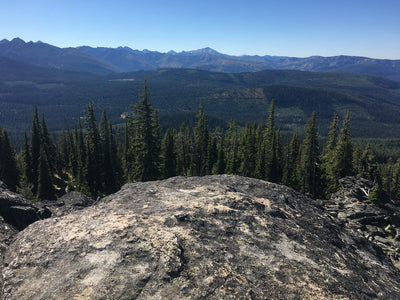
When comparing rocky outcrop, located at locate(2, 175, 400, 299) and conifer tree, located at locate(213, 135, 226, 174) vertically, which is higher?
rocky outcrop, located at locate(2, 175, 400, 299)

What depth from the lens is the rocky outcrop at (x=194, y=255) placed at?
6.50m

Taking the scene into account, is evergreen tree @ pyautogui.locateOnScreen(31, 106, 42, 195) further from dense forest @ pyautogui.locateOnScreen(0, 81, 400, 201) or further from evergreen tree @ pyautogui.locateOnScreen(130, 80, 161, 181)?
evergreen tree @ pyautogui.locateOnScreen(130, 80, 161, 181)

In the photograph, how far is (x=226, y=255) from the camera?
7.85 meters

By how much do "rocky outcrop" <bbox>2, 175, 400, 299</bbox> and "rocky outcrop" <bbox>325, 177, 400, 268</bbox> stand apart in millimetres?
12152

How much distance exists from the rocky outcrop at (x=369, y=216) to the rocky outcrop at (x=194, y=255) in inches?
478

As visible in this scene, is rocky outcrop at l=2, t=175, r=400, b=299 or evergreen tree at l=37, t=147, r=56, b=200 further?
evergreen tree at l=37, t=147, r=56, b=200

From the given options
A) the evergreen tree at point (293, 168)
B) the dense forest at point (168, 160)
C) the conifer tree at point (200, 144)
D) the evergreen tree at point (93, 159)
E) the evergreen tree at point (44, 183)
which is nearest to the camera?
the dense forest at point (168, 160)

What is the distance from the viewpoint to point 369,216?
83.3ft

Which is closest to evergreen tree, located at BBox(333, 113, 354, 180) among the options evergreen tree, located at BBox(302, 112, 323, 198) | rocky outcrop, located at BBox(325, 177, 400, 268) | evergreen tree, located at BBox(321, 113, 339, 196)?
evergreen tree, located at BBox(321, 113, 339, 196)

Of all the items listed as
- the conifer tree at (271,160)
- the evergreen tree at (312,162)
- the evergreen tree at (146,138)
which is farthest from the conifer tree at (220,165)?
the evergreen tree at (146,138)

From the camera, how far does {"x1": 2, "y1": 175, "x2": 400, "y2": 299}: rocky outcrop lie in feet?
21.3

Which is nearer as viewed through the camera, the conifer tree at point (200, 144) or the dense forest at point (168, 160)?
the dense forest at point (168, 160)

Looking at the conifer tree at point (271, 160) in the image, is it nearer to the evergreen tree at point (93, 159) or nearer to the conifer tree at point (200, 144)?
the conifer tree at point (200, 144)

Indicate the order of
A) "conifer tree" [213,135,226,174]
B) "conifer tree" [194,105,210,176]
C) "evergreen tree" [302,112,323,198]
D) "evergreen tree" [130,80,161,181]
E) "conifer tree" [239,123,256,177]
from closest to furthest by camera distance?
1. "evergreen tree" [130,80,161,181]
2. "evergreen tree" [302,112,323,198]
3. "conifer tree" [239,123,256,177]
4. "conifer tree" [213,135,226,174]
5. "conifer tree" [194,105,210,176]
